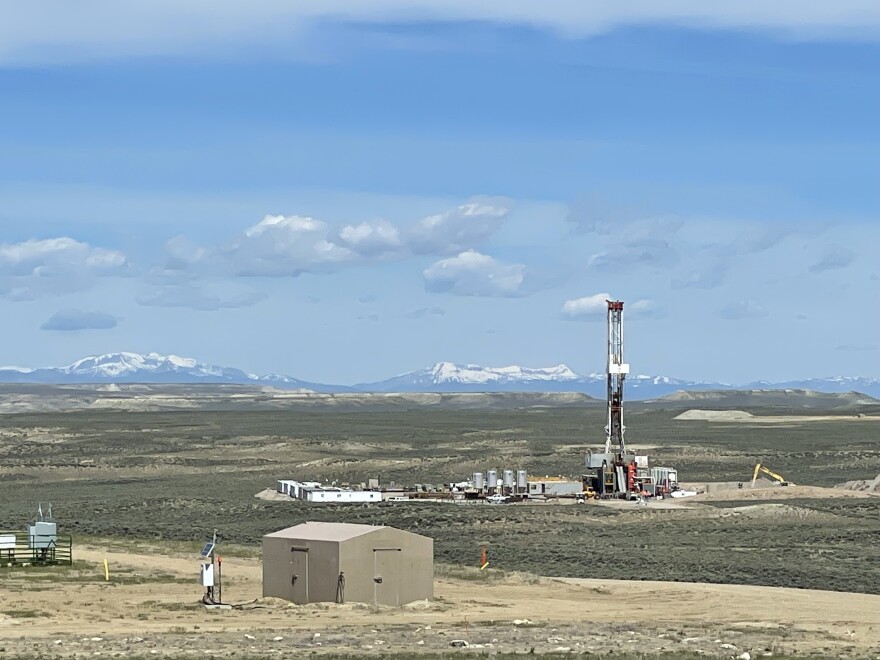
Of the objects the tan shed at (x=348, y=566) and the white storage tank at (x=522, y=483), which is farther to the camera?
the white storage tank at (x=522, y=483)

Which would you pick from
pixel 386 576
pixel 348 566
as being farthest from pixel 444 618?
pixel 348 566

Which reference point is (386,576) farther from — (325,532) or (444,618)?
(444,618)

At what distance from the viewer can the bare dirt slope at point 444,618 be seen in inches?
1281

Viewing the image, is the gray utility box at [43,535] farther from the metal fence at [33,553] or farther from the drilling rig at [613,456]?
the drilling rig at [613,456]

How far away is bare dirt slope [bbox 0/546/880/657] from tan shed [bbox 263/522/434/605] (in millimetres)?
468

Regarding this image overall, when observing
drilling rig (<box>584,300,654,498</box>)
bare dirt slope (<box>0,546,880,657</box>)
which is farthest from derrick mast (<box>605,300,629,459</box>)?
bare dirt slope (<box>0,546,880,657</box>)

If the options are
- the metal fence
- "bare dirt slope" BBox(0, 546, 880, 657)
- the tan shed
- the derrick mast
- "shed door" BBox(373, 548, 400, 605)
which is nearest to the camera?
"bare dirt slope" BBox(0, 546, 880, 657)

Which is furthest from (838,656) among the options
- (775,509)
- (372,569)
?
(775,509)

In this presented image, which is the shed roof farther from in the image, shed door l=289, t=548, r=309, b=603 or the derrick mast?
the derrick mast

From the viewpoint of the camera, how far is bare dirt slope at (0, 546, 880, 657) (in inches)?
1281

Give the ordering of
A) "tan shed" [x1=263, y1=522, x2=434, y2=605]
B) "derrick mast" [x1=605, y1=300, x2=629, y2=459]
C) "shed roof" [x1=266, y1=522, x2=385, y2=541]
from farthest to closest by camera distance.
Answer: "derrick mast" [x1=605, y1=300, x2=629, y2=459], "shed roof" [x1=266, y1=522, x2=385, y2=541], "tan shed" [x1=263, y1=522, x2=434, y2=605]

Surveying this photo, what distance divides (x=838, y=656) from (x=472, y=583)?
1529 cm

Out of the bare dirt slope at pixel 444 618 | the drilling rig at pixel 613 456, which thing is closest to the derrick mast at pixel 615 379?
the drilling rig at pixel 613 456

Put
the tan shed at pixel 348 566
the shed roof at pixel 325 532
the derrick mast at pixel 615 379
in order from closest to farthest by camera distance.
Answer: the tan shed at pixel 348 566, the shed roof at pixel 325 532, the derrick mast at pixel 615 379
